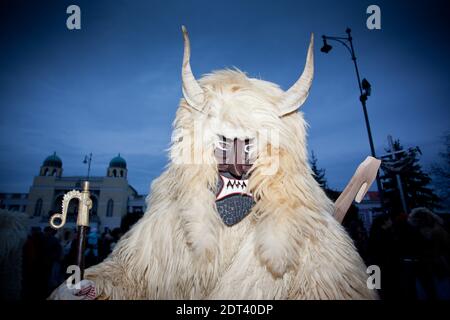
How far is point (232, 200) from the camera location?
0.98 meters

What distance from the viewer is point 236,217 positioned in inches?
37.9

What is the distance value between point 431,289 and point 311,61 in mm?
2562

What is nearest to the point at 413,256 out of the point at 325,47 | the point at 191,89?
the point at 191,89

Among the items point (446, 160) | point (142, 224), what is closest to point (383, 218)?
point (142, 224)

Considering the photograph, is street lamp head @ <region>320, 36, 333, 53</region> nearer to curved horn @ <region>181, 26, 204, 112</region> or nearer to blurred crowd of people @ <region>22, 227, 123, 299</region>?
curved horn @ <region>181, 26, 204, 112</region>

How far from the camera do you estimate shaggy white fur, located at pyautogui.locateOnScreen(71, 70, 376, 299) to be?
32.8 inches

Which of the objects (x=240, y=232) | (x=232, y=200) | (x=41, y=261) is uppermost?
(x=232, y=200)

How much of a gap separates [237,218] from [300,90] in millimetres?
585

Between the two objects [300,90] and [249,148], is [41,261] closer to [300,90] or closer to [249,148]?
[249,148]

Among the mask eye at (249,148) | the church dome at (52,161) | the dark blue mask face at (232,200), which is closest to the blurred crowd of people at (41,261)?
the dark blue mask face at (232,200)

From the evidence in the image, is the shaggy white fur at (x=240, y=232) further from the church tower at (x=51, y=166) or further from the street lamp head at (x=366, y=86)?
the church tower at (x=51, y=166)
